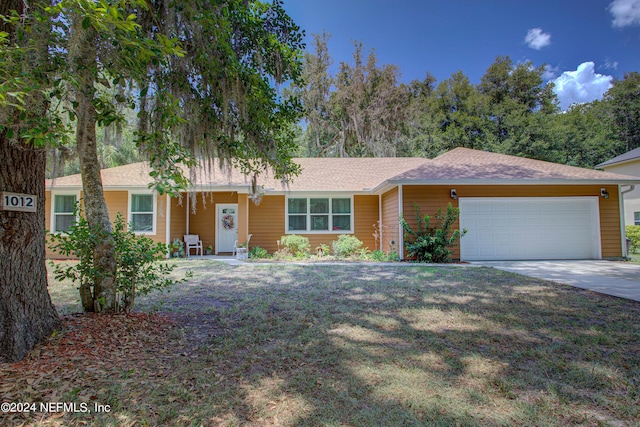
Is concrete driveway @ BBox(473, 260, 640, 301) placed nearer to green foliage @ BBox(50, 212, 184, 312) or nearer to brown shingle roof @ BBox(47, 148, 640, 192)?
brown shingle roof @ BBox(47, 148, 640, 192)

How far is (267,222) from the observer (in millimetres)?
12156

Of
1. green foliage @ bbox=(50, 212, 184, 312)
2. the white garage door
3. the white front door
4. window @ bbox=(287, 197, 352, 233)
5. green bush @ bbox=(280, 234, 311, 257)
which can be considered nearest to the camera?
green foliage @ bbox=(50, 212, 184, 312)

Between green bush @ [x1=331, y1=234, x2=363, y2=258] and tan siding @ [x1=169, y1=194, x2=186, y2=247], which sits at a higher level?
tan siding @ [x1=169, y1=194, x2=186, y2=247]

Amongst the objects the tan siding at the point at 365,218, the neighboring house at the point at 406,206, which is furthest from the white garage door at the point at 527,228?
the tan siding at the point at 365,218

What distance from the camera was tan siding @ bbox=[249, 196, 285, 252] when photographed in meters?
12.1

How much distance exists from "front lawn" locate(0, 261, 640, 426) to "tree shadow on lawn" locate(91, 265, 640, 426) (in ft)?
0.04

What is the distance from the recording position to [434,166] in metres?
11.2

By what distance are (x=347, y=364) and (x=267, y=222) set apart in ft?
31.3

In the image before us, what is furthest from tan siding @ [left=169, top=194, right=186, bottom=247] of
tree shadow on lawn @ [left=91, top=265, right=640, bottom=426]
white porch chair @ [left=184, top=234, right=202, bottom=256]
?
tree shadow on lawn @ [left=91, top=265, right=640, bottom=426]

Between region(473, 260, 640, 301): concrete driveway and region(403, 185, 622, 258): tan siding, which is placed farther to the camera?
region(403, 185, 622, 258): tan siding

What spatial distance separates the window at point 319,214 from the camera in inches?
482

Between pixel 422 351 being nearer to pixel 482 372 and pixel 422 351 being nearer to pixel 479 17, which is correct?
pixel 482 372

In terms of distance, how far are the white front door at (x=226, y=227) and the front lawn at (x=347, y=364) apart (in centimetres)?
725

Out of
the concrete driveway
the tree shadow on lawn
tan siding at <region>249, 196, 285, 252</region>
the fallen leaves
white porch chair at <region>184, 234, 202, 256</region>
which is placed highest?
tan siding at <region>249, 196, 285, 252</region>
